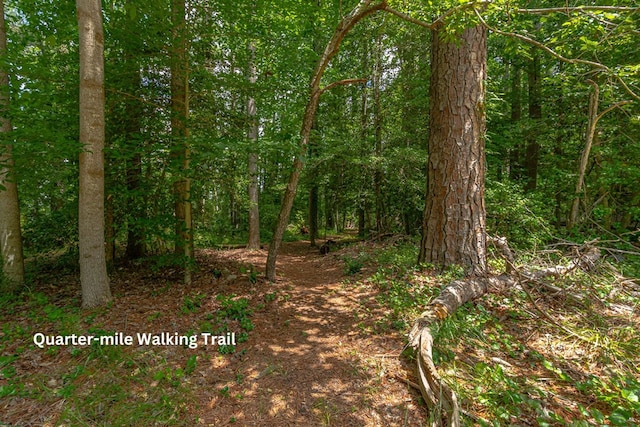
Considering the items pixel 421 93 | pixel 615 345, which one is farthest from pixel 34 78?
pixel 421 93

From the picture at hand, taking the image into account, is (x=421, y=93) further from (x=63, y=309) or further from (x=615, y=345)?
(x=63, y=309)

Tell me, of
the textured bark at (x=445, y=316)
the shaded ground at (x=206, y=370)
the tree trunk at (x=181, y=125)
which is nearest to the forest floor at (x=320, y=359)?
the shaded ground at (x=206, y=370)

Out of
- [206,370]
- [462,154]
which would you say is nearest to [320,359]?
[206,370]

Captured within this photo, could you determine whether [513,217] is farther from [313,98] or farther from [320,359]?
[320,359]

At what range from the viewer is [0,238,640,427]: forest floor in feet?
7.55

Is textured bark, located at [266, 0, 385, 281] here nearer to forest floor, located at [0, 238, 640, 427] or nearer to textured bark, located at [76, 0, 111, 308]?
forest floor, located at [0, 238, 640, 427]

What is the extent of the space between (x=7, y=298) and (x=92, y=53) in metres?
4.04

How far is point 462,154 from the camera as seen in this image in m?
4.84

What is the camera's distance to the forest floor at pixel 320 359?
2303mm

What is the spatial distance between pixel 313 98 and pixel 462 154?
2.98 m

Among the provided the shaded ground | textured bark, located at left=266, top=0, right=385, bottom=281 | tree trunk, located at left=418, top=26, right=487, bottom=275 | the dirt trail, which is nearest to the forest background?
textured bark, located at left=266, top=0, right=385, bottom=281

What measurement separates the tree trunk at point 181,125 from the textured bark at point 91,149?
1017mm

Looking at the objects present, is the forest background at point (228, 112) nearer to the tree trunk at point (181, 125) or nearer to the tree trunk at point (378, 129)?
the tree trunk at point (181, 125)

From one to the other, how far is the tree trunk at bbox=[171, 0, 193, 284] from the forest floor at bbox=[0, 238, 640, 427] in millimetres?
984
